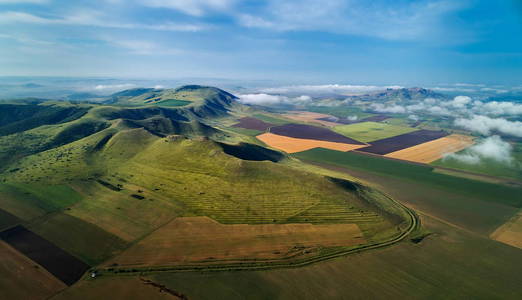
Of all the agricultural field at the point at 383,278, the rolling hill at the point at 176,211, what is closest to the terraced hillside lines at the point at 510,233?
the agricultural field at the point at 383,278

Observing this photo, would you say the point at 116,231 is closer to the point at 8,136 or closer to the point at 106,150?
the point at 106,150

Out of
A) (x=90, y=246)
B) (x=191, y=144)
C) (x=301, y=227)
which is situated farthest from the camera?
(x=191, y=144)

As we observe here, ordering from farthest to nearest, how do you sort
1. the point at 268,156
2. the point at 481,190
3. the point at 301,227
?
1. the point at 268,156
2. the point at 481,190
3. the point at 301,227

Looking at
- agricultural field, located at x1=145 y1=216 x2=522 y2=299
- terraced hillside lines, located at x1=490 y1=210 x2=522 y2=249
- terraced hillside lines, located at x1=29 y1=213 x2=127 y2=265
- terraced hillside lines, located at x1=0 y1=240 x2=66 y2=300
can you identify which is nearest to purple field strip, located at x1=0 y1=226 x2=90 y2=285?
terraced hillside lines, located at x1=0 y1=240 x2=66 y2=300

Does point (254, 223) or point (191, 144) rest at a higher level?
point (191, 144)

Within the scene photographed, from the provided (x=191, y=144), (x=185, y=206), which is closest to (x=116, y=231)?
(x=185, y=206)

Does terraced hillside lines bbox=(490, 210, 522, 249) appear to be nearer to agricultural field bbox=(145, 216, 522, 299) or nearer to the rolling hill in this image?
agricultural field bbox=(145, 216, 522, 299)
